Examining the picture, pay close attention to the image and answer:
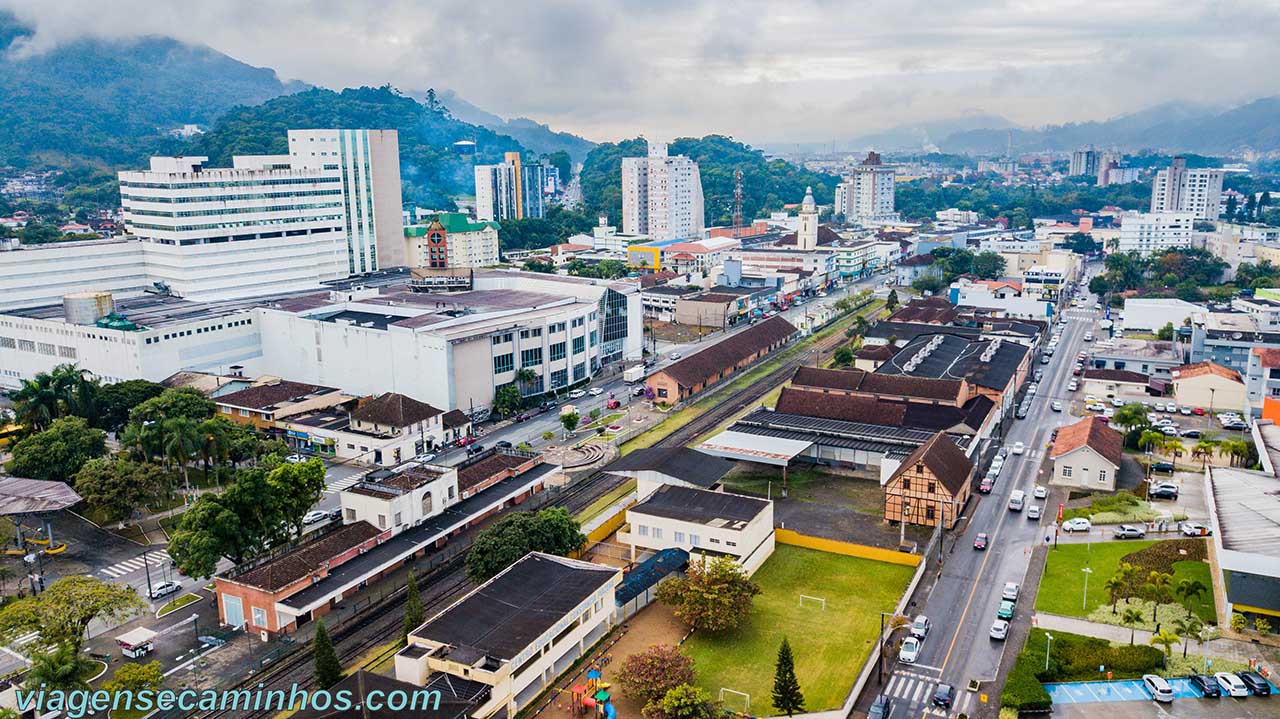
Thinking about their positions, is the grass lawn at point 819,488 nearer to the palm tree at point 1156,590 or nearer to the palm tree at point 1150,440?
the palm tree at point 1156,590

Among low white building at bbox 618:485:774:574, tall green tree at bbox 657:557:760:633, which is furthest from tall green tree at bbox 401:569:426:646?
low white building at bbox 618:485:774:574

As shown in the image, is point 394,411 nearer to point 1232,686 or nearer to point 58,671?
point 58,671

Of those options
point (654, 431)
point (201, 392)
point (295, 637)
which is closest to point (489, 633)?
point (295, 637)

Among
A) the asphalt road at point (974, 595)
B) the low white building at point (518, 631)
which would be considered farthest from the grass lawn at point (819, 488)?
the low white building at point (518, 631)

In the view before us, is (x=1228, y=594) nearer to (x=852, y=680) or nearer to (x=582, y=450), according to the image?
(x=852, y=680)

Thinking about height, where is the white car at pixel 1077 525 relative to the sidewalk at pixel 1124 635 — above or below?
above

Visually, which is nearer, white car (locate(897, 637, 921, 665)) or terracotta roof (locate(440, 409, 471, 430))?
white car (locate(897, 637, 921, 665))

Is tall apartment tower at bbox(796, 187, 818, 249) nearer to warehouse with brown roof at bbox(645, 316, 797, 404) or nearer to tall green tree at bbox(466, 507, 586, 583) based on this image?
warehouse with brown roof at bbox(645, 316, 797, 404)
